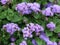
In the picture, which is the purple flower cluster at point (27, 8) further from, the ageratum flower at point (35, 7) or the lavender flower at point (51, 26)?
the lavender flower at point (51, 26)

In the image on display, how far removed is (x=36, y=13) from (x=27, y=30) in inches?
12.2

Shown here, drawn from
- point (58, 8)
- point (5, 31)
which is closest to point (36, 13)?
point (58, 8)

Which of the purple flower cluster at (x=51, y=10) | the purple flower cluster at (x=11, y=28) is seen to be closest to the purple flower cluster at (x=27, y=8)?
the purple flower cluster at (x=51, y=10)

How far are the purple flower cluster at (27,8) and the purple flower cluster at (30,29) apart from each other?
0.64 ft

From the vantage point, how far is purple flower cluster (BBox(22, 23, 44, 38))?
105 inches

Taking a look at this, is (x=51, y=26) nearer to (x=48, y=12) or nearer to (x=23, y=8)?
(x=48, y=12)

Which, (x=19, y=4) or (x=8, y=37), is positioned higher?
(x=19, y=4)

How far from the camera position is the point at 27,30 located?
2.69 metres

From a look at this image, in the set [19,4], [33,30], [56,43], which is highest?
[19,4]

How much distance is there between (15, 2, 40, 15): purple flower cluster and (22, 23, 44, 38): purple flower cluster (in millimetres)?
197

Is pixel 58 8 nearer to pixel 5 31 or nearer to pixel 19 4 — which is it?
pixel 19 4

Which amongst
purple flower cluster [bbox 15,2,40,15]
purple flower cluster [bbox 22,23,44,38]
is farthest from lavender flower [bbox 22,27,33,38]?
purple flower cluster [bbox 15,2,40,15]

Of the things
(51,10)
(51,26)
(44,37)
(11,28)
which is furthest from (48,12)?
(11,28)

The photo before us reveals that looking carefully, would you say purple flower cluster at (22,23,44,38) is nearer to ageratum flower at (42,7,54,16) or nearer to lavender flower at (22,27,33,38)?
lavender flower at (22,27,33,38)
